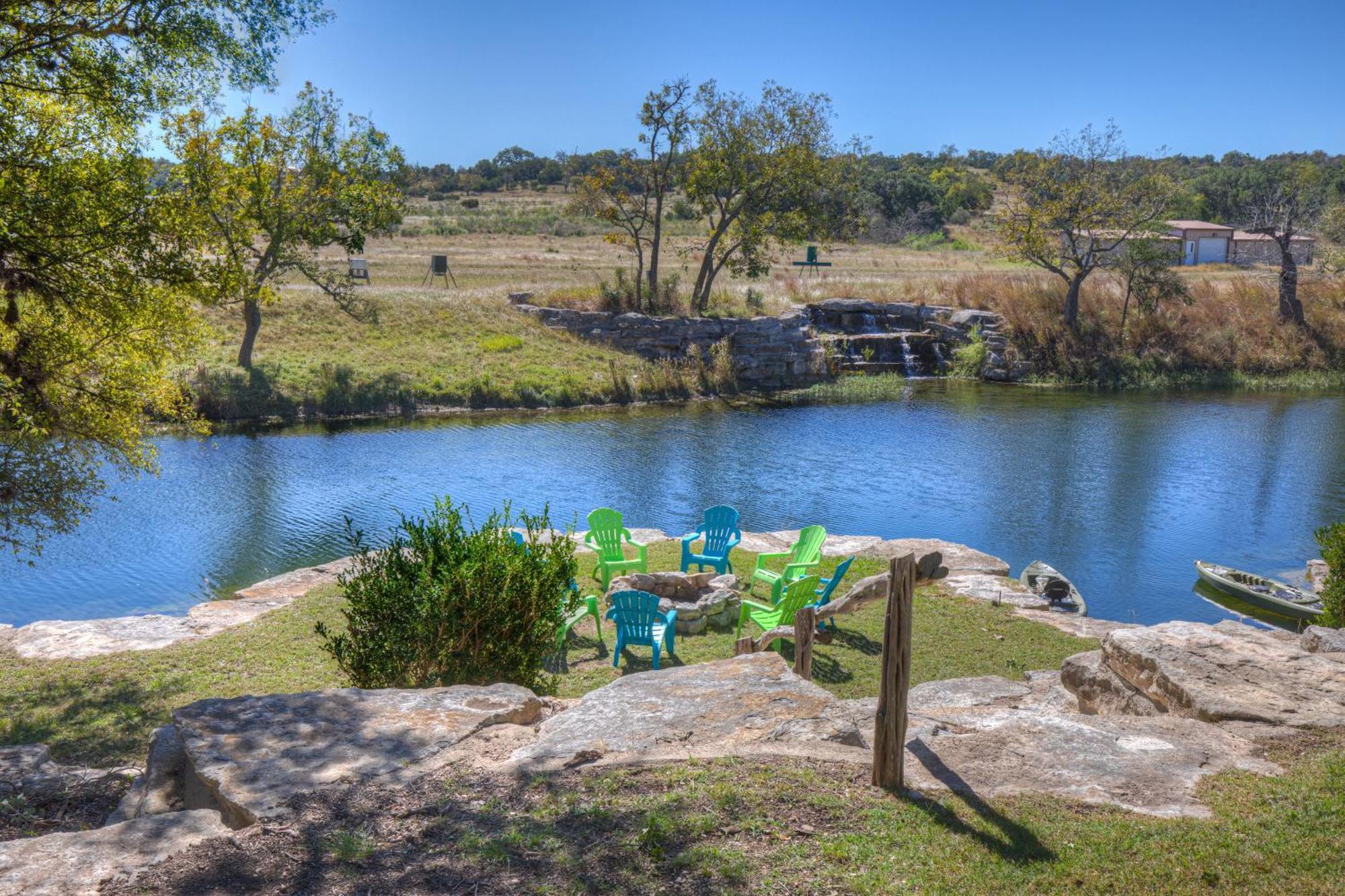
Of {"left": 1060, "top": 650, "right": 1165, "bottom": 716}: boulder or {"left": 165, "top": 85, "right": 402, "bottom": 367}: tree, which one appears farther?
{"left": 165, "top": 85, "right": 402, "bottom": 367}: tree

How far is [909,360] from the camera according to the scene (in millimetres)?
39562

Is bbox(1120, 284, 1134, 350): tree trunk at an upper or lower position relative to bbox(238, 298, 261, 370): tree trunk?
upper

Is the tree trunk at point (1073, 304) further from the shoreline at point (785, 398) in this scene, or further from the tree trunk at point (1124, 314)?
the shoreline at point (785, 398)

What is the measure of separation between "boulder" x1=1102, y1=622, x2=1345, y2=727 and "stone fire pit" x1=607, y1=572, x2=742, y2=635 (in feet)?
15.3

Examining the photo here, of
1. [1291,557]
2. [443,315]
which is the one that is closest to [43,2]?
[1291,557]

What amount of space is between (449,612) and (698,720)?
2284mm

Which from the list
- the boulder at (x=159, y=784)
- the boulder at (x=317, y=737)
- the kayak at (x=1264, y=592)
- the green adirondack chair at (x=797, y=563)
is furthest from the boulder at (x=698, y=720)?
the kayak at (x=1264, y=592)

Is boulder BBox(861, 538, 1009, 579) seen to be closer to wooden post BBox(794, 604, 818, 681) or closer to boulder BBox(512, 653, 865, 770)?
wooden post BBox(794, 604, 818, 681)

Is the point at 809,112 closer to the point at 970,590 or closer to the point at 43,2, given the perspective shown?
the point at 970,590

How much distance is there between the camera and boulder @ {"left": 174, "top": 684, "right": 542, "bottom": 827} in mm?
5660

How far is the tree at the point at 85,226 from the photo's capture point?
9.91 metres

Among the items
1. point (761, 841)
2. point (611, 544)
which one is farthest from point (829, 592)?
point (761, 841)

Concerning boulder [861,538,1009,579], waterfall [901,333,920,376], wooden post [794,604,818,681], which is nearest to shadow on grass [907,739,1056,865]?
wooden post [794,604,818,681]

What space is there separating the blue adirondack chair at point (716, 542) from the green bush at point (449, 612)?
243 inches
